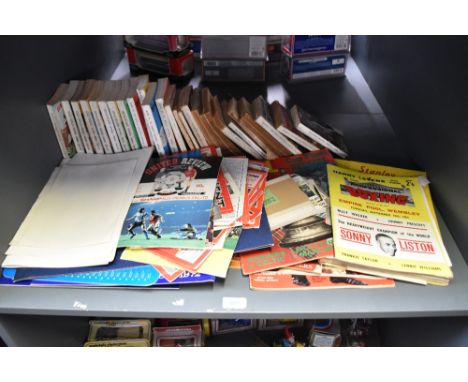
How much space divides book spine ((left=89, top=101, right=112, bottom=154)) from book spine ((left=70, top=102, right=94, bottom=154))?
0.10 ft

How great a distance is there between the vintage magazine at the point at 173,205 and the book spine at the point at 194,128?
5 centimetres

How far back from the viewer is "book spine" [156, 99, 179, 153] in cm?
94

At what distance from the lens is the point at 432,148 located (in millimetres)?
910

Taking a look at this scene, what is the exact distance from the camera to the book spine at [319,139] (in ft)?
3.25

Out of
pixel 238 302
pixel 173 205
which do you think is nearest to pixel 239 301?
pixel 238 302

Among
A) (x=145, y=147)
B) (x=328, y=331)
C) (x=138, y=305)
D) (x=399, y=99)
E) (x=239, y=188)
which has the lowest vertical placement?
(x=138, y=305)

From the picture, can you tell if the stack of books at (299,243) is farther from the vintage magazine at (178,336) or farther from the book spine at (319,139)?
the vintage magazine at (178,336)

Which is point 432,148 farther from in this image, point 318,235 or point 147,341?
point 147,341

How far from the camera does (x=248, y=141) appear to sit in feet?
3.28

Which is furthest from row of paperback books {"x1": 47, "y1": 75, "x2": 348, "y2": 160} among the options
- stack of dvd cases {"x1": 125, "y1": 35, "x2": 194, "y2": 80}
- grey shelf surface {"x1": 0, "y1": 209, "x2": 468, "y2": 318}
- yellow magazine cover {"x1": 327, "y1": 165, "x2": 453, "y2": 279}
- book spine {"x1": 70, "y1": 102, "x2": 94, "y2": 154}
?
grey shelf surface {"x1": 0, "y1": 209, "x2": 468, "y2": 318}

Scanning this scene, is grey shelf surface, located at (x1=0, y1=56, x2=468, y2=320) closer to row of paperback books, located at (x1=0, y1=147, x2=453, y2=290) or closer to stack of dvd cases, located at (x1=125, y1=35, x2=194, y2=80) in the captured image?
row of paperback books, located at (x1=0, y1=147, x2=453, y2=290)
